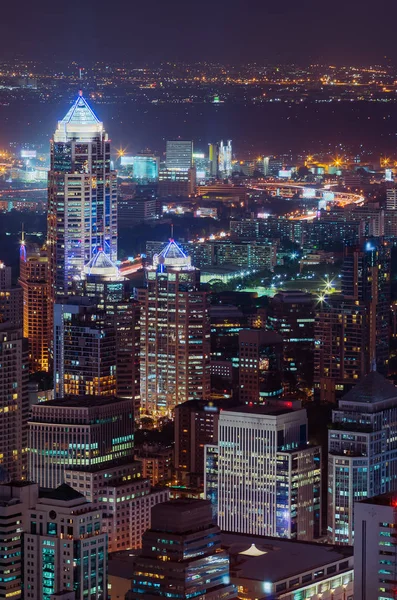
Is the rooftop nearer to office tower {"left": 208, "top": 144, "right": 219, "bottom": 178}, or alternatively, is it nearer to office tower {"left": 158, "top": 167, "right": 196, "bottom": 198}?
office tower {"left": 158, "top": 167, "right": 196, "bottom": 198}

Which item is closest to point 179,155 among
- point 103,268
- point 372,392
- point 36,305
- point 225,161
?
point 225,161

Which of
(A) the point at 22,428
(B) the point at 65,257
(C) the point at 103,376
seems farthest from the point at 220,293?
(A) the point at 22,428

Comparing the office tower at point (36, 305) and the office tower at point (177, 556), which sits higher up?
the office tower at point (36, 305)

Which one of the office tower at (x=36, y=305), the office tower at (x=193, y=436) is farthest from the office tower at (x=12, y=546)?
the office tower at (x=36, y=305)

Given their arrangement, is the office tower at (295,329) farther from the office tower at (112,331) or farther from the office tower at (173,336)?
the office tower at (112,331)

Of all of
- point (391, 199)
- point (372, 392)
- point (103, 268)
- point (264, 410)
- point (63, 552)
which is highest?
point (391, 199)

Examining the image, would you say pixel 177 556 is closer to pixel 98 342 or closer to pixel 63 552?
pixel 63 552
